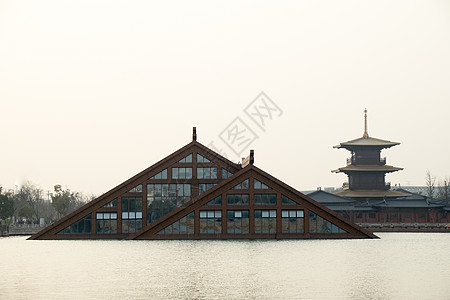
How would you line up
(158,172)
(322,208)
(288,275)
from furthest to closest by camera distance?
(158,172)
(322,208)
(288,275)

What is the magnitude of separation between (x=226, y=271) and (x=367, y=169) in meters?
93.8

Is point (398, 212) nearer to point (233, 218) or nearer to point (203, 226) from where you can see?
point (233, 218)

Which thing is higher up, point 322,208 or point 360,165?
point 360,165

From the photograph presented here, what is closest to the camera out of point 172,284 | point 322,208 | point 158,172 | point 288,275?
point 172,284

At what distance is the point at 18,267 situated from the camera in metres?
45.4

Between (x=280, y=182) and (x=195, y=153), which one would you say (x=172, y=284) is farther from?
Answer: (x=195, y=153)

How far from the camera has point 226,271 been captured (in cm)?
4191

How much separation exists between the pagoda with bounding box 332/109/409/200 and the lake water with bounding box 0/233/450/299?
65.6m

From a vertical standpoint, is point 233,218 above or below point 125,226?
above

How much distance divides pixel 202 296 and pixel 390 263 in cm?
2106

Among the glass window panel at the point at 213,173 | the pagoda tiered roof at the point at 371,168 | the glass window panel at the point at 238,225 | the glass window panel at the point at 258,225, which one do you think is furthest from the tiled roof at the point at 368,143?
the glass window panel at the point at 238,225

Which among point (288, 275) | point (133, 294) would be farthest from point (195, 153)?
point (133, 294)

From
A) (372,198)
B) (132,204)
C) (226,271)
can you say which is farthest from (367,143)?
(226,271)

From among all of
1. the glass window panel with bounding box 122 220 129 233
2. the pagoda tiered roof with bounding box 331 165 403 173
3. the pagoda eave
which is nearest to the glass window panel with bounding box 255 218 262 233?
the glass window panel with bounding box 122 220 129 233
